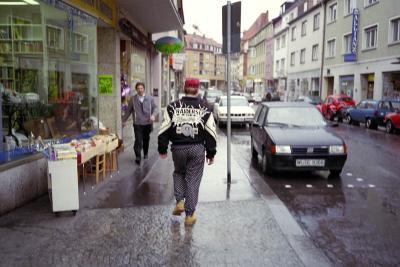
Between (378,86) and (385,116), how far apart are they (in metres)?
8.99

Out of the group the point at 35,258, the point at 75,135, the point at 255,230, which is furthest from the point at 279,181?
the point at 35,258

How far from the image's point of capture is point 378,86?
27.0 m

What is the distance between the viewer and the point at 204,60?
123438mm

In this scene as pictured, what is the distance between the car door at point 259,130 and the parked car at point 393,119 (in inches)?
382

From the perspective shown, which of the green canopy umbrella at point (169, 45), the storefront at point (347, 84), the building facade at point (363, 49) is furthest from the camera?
the storefront at point (347, 84)

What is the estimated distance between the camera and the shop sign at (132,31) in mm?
10978

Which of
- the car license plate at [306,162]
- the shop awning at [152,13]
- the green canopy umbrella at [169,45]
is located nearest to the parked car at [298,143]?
the car license plate at [306,162]

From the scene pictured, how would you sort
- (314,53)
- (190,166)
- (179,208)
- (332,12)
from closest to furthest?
(190,166) < (179,208) < (332,12) < (314,53)

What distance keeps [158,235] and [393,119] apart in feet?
52.1

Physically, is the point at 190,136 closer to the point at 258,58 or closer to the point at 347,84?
the point at 347,84

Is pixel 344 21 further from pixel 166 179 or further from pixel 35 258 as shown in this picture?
pixel 35 258

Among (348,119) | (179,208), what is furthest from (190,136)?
(348,119)

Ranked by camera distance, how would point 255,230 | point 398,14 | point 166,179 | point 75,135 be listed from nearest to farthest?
point 255,230 → point 166,179 → point 75,135 → point 398,14

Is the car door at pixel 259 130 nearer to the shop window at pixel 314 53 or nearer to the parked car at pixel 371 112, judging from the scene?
the parked car at pixel 371 112
